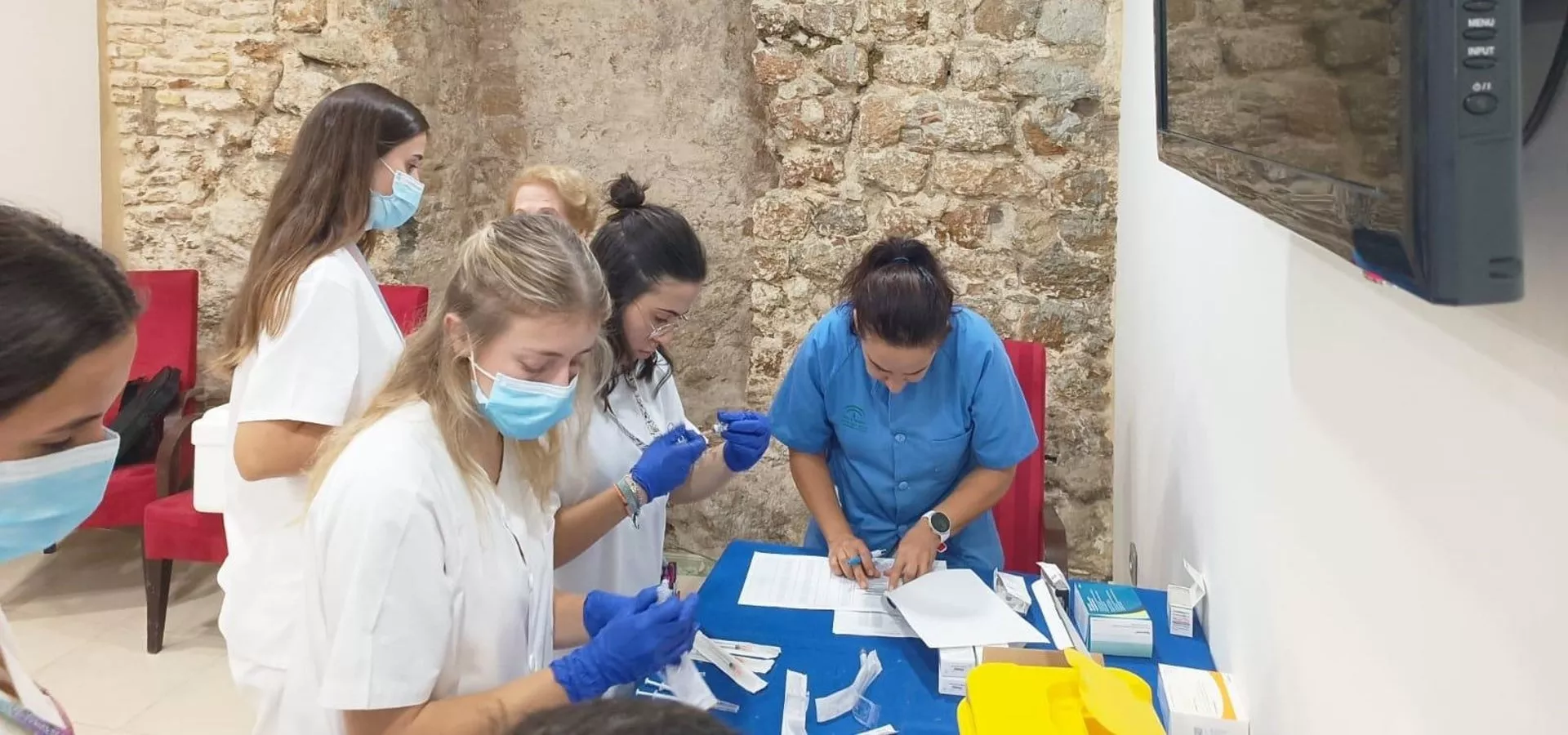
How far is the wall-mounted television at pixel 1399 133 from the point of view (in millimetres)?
522

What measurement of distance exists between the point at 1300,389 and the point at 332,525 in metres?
1.14

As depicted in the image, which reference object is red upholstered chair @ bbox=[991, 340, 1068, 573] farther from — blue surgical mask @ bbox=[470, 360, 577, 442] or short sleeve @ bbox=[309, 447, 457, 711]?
short sleeve @ bbox=[309, 447, 457, 711]

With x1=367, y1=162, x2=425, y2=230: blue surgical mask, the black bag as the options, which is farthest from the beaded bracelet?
the black bag

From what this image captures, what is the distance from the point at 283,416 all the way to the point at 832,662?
40.4 inches

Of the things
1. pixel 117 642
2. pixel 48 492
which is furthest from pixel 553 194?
pixel 117 642

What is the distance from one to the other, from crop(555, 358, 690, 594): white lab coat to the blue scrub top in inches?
13.1

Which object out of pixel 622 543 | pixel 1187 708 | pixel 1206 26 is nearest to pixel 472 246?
pixel 622 543

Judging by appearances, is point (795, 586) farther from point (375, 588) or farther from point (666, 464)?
point (375, 588)

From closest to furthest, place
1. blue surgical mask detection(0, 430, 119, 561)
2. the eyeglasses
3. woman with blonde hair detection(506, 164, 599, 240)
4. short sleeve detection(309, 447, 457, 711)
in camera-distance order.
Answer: blue surgical mask detection(0, 430, 119, 561) < short sleeve detection(309, 447, 457, 711) < the eyeglasses < woman with blonde hair detection(506, 164, 599, 240)

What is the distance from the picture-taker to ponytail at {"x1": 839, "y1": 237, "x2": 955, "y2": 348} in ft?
6.40

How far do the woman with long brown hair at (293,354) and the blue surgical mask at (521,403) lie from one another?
555 mm

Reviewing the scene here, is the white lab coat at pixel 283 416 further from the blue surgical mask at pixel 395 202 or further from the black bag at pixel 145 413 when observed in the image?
the black bag at pixel 145 413

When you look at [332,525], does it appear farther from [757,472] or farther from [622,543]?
[757,472]

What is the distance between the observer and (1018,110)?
2.95 m
